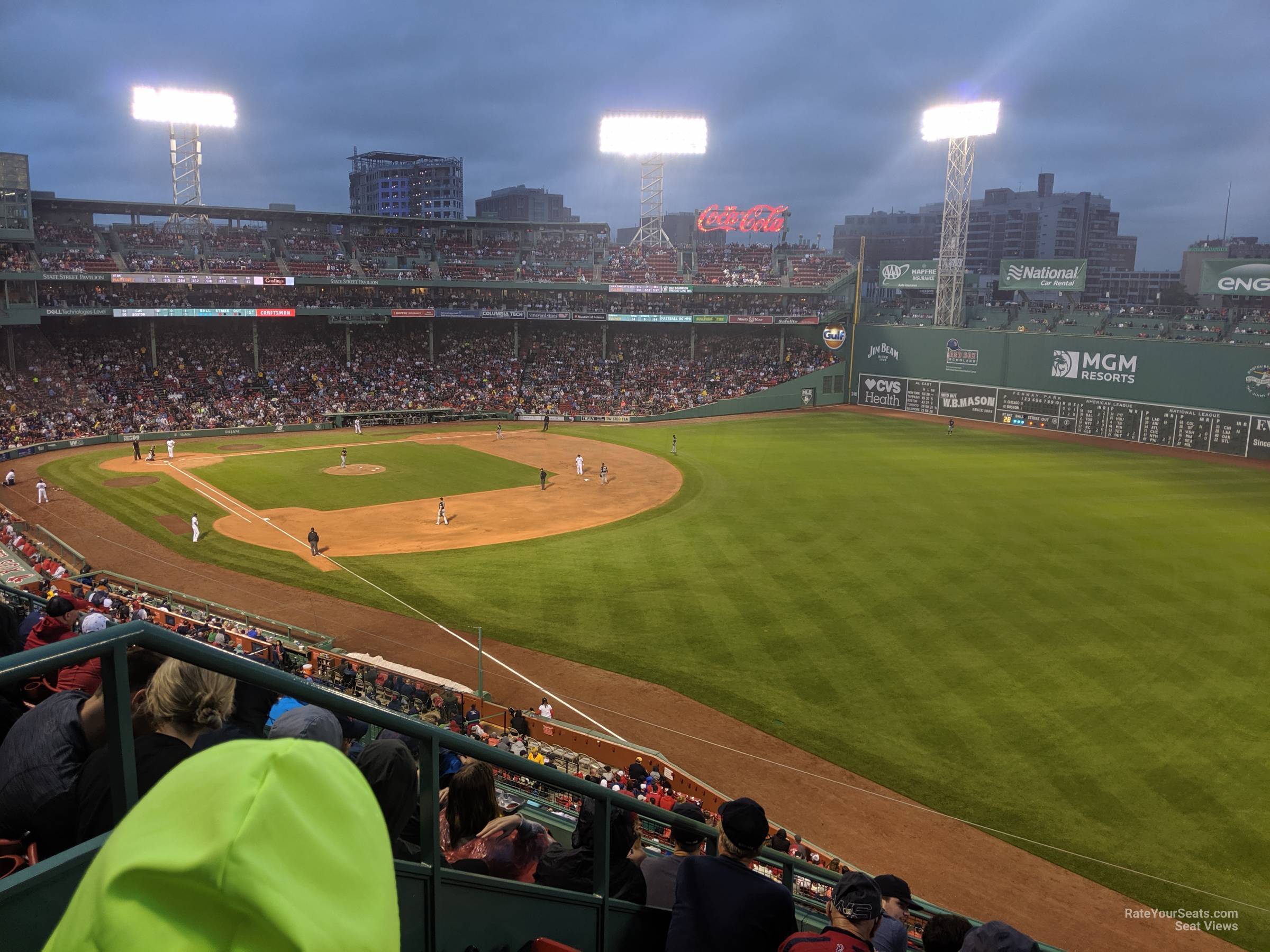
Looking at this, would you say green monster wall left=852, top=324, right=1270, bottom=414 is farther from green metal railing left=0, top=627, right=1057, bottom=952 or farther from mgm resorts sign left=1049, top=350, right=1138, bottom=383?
green metal railing left=0, top=627, right=1057, bottom=952

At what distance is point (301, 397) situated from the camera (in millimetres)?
60625

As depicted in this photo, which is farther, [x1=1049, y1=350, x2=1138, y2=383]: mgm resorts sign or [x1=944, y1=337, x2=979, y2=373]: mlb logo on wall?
[x1=944, y1=337, x2=979, y2=373]: mlb logo on wall

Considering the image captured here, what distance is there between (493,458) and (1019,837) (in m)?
35.6

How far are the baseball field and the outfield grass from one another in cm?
22

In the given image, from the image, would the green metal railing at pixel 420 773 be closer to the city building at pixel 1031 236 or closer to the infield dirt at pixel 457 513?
the infield dirt at pixel 457 513

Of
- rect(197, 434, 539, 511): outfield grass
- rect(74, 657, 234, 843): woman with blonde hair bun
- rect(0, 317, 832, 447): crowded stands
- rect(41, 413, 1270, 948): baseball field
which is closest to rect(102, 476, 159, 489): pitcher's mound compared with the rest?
rect(41, 413, 1270, 948): baseball field

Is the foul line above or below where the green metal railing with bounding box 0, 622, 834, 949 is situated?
below

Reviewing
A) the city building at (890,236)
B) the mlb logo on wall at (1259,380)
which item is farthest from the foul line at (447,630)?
the city building at (890,236)

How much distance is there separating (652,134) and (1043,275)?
32743 millimetres

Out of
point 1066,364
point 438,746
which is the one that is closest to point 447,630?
point 438,746

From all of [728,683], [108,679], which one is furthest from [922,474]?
[108,679]

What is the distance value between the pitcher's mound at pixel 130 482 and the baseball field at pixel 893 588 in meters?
0.17

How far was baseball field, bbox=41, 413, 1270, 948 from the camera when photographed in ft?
55.7

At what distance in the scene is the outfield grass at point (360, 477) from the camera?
38344mm
